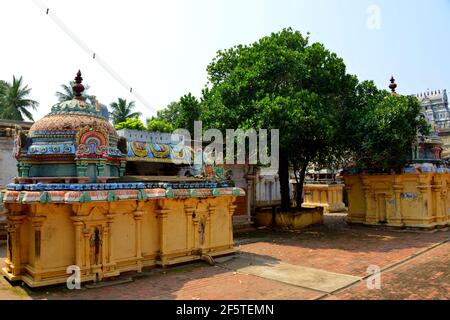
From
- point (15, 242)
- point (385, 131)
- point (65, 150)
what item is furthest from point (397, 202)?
point (15, 242)

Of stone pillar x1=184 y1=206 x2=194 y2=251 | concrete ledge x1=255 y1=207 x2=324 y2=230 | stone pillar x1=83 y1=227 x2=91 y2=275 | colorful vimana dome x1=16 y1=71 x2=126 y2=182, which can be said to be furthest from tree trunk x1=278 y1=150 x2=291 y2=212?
stone pillar x1=83 y1=227 x2=91 y2=275

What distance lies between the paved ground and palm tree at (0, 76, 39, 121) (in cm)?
2455

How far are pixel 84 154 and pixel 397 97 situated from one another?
618 inches

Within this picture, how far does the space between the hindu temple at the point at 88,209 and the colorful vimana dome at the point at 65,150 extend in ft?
0.08

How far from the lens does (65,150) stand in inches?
400

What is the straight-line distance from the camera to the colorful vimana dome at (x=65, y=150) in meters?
10.1

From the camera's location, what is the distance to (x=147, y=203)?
37.2ft

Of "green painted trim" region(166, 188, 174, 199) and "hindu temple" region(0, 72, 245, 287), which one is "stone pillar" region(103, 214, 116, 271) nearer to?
"hindu temple" region(0, 72, 245, 287)

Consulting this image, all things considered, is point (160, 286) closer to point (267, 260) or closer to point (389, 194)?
point (267, 260)

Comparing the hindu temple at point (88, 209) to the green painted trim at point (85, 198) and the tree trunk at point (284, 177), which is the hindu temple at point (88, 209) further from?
the tree trunk at point (284, 177)

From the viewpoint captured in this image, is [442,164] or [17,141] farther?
[442,164]
